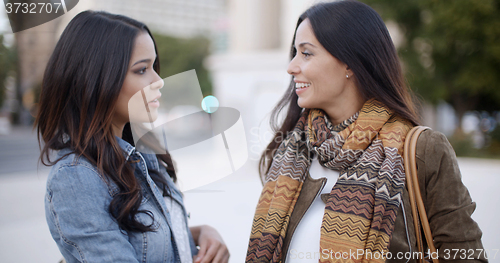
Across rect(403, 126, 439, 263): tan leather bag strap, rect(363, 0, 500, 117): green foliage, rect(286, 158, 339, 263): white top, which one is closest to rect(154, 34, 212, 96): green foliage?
rect(363, 0, 500, 117): green foliage

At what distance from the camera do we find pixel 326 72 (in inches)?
64.2

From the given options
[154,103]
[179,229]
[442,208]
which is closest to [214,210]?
[179,229]

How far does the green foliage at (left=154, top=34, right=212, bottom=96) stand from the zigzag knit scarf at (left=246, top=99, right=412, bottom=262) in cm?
3188

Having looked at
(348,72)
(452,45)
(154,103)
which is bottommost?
(154,103)

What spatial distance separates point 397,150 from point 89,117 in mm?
1250

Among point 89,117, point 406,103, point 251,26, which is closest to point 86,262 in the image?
point 89,117

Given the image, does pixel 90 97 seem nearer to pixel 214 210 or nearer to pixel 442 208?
pixel 442 208

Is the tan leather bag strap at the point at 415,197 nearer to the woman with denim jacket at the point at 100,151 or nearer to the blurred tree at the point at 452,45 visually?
the woman with denim jacket at the point at 100,151

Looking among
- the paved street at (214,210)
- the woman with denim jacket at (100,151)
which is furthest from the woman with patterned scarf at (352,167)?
the paved street at (214,210)

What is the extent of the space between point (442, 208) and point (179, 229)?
3.53 feet

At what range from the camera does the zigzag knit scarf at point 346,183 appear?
1.44 metres

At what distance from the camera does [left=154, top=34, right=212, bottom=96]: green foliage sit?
1323 inches

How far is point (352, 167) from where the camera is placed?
5.16 feet

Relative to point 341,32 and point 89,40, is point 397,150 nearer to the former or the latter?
point 341,32
